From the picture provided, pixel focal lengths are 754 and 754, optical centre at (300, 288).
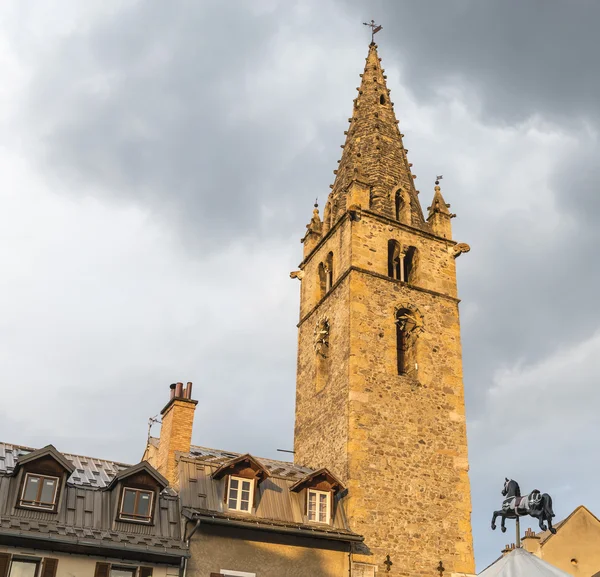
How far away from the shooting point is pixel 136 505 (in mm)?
20281

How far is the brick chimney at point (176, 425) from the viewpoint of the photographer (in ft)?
80.3

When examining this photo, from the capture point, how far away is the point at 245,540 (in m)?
20.8

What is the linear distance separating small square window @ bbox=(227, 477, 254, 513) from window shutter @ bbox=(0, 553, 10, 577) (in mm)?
6088

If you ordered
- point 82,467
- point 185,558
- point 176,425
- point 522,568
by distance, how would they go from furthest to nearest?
point 176,425, point 82,467, point 185,558, point 522,568

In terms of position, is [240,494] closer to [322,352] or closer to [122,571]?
[122,571]

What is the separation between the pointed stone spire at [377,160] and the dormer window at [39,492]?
650 inches

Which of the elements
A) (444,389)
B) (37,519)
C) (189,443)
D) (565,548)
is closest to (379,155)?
(444,389)

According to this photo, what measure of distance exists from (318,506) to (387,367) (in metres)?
6.05

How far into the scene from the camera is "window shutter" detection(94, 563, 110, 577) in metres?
18.9

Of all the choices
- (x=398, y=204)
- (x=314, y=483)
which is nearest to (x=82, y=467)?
(x=314, y=483)

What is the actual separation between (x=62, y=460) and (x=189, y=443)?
18.6ft

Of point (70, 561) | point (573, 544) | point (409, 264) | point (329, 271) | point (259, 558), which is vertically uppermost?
point (409, 264)

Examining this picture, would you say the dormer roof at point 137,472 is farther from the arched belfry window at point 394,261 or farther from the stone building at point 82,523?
the arched belfry window at point 394,261

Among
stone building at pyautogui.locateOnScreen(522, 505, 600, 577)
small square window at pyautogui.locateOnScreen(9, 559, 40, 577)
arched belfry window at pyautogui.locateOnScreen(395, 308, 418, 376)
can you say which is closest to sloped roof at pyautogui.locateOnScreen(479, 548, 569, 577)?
small square window at pyautogui.locateOnScreen(9, 559, 40, 577)
